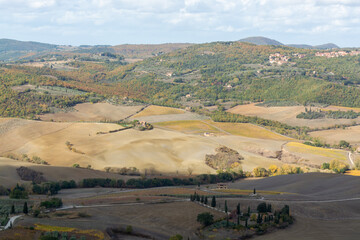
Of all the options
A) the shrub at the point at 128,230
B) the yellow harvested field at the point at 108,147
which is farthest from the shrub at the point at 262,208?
the yellow harvested field at the point at 108,147

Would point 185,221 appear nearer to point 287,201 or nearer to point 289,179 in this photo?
point 287,201

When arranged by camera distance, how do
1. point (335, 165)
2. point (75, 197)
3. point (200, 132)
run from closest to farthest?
point (75, 197) → point (335, 165) → point (200, 132)

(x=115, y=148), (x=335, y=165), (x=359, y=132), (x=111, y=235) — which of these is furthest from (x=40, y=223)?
(x=359, y=132)

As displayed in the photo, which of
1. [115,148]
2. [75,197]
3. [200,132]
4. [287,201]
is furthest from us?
[200,132]

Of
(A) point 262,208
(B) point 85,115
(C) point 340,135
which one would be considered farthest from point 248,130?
(A) point 262,208

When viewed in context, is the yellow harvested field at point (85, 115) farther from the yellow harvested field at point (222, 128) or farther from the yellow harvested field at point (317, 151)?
the yellow harvested field at point (317, 151)

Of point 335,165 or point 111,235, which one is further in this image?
point 335,165

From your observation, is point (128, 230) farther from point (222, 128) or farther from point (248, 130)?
point (222, 128)
